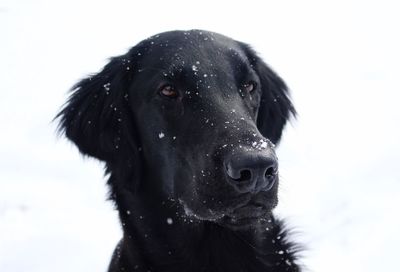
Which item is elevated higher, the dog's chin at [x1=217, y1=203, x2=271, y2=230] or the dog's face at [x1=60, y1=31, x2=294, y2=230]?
the dog's face at [x1=60, y1=31, x2=294, y2=230]

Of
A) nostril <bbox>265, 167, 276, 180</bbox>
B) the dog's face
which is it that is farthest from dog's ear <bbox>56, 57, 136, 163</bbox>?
nostril <bbox>265, 167, 276, 180</bbox>

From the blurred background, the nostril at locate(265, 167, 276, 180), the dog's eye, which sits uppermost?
the dog's eye

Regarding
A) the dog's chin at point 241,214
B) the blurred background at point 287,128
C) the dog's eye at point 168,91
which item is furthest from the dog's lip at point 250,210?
the blurred background at point 287,128

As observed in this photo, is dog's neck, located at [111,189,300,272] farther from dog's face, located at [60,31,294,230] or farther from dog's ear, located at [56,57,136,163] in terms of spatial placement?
dog's ear, located at [56,57,136,163]

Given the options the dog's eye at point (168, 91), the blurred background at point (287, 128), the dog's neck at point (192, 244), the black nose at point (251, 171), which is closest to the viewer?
the black nose at point (251, 171)

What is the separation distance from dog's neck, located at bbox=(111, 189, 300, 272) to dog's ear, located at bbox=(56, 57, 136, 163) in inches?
13.6

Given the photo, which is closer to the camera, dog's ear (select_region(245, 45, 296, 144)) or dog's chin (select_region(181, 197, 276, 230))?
dog's chin (select_region(181, 197, 276, 230))

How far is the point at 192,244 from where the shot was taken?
3.30 meters

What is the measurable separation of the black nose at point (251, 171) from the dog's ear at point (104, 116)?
1002mm

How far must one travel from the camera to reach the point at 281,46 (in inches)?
403

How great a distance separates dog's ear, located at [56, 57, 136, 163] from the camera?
3.39m

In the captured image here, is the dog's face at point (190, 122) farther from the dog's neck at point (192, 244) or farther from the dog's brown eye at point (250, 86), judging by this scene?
the dog's neck at point (192, 244)

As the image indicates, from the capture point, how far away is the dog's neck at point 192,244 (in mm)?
3297

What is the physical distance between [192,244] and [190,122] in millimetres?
751
